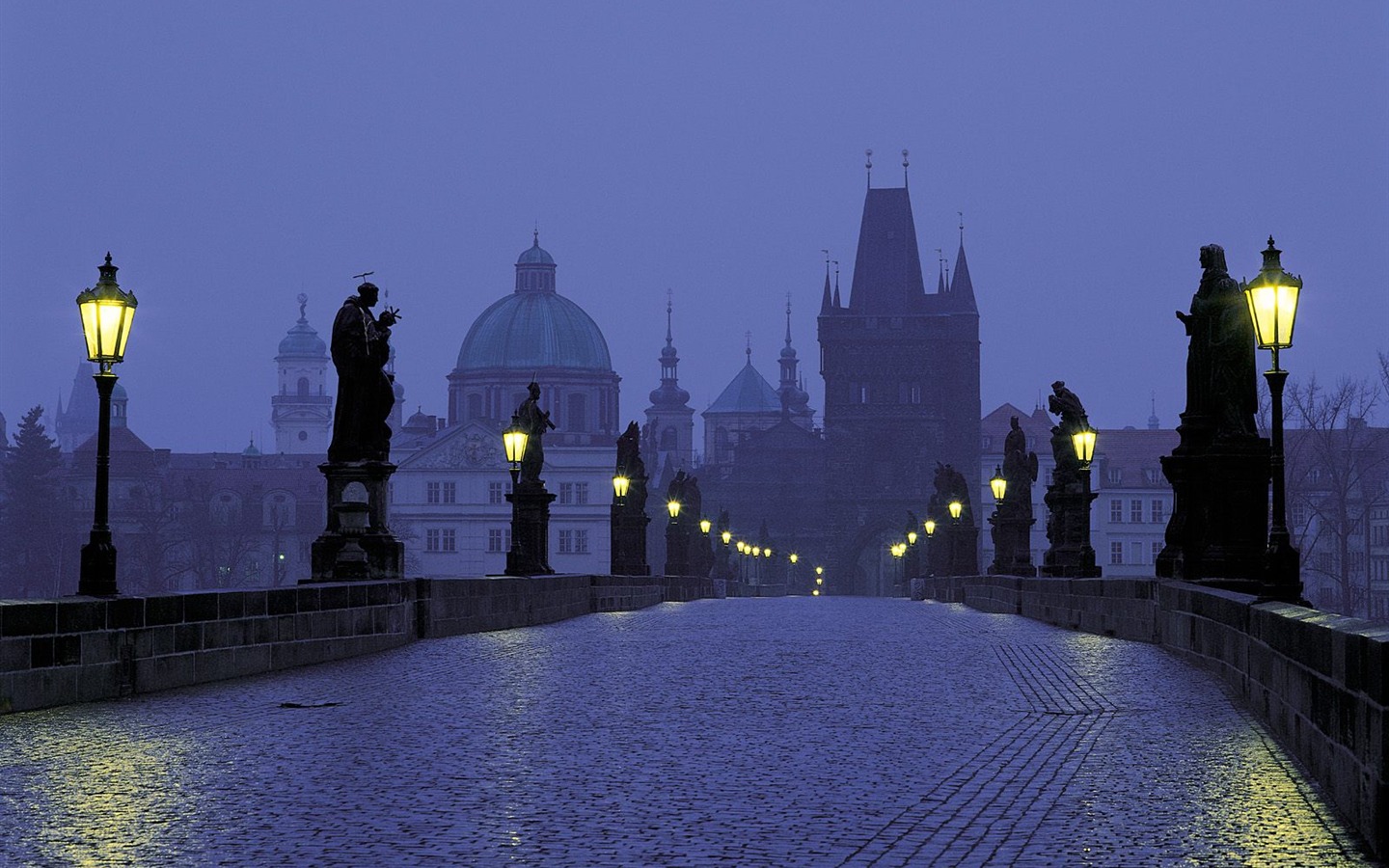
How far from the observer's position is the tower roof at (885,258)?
15488 cm

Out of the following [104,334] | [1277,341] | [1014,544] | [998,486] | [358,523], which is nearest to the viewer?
[104,334]

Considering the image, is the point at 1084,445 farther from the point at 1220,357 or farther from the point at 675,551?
the point at 675,551

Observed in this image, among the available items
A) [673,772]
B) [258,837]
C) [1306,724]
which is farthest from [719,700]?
[258,837]

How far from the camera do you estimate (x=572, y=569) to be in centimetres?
14038

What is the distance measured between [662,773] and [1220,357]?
41.0 feet

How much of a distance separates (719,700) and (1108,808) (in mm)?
5906

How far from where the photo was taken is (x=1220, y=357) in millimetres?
21062

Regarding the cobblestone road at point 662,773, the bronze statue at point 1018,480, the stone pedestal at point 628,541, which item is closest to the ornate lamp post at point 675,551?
the stone pedestal at point 628,541

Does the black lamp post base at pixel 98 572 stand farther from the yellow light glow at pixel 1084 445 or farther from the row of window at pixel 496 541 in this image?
the row of window at pixel 496 541

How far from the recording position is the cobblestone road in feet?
26.0

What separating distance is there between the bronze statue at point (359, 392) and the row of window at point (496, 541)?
118251mm

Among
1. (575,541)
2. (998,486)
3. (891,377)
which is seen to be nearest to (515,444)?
(998,486)

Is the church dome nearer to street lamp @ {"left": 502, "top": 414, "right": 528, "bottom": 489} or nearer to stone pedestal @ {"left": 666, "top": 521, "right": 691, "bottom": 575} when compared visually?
stone pedestal @ {"left": 666, "top": 521, "right": 691, "bottom": 575}

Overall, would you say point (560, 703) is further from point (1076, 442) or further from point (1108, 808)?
point (1076, 442)
